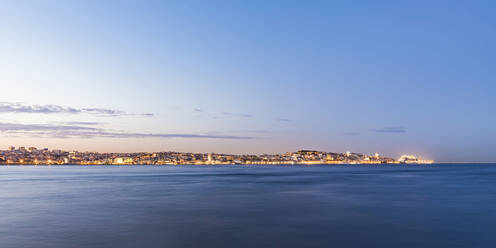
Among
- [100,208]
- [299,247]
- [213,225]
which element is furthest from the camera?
[100,208]

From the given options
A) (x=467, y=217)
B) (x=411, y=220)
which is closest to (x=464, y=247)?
(x=411, y=220)

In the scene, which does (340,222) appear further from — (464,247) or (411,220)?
(464,247)

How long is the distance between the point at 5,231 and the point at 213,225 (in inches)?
407

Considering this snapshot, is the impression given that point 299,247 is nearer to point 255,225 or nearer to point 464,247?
point 255,225

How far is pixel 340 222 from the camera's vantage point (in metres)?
21.2

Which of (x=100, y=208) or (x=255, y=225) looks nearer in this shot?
(x=255, y=225)

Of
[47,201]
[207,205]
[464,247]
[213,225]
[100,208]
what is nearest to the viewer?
[464,247]

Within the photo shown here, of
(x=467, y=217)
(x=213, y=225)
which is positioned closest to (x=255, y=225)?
(x=213, y=225)

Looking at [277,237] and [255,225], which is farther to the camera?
[255,225]

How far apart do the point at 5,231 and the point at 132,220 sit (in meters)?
6.20

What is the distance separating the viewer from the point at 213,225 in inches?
786

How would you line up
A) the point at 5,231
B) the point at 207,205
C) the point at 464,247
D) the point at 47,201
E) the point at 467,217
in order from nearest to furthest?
the point at 464,247
the point at 5,231
the point at 467,217
the point at 207,205
the point at 47,201

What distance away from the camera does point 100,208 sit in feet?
88.6

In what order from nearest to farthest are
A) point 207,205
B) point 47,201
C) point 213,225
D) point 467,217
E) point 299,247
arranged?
point 299,247 < point 213,225 < point 467,217 < point 207,205 < point 47,201
